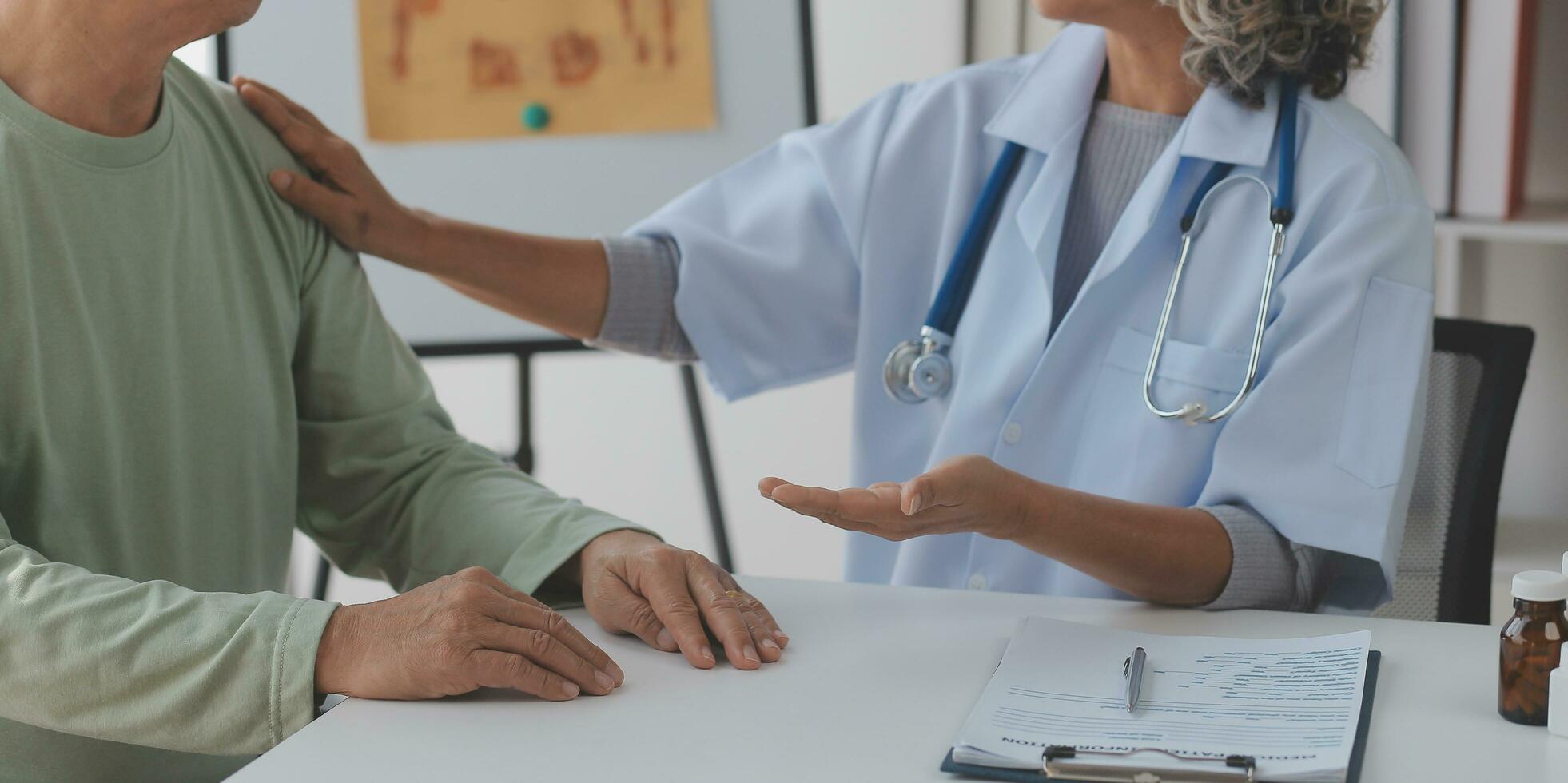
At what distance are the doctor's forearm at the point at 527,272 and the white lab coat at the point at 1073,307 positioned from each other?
0.31ft

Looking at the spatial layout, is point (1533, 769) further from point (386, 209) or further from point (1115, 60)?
point (386, 209)

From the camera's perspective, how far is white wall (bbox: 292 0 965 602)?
3172 mm

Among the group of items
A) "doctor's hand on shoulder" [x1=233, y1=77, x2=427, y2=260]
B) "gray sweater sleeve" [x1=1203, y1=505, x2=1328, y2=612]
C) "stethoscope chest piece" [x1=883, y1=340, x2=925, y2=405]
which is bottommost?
"gray sweater sleeve" [x1=1203, y1=505, x2=1328, y2=612]

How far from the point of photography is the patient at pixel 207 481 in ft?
3.12

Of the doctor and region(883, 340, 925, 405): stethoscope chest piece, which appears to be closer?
the doctor

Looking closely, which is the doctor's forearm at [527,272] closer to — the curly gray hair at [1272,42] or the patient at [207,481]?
the patient at [207,481]

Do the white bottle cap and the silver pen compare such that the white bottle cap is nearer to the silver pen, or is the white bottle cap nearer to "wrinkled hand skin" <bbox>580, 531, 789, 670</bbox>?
the silver pen

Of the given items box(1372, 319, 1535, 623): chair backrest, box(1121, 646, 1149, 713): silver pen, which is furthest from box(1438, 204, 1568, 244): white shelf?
box(1121, 646, 1149, 713): silver pen

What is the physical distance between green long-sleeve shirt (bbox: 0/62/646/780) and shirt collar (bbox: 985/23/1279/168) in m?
0.63

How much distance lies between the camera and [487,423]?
10.7 ft

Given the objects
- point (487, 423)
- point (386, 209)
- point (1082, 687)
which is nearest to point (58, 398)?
point (386, 209)

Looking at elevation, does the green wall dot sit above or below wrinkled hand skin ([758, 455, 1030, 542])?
above

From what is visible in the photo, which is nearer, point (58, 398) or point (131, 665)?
point (131, 665)

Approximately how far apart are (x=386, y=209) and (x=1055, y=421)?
2.29 ft
